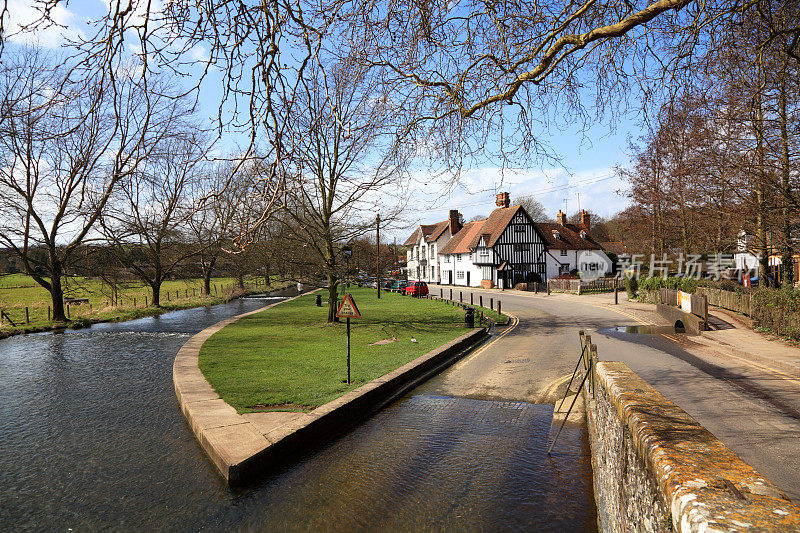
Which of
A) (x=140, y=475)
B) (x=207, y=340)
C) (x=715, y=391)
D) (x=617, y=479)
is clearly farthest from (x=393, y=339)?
(x=617, y=479)

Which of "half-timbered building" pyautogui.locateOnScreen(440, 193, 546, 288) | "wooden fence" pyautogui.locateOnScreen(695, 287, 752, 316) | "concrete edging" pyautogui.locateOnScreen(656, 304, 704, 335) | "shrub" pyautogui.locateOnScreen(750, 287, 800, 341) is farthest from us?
"half-timbered building" pyautogui.locateOnScreen(440, 193, 546, 288)

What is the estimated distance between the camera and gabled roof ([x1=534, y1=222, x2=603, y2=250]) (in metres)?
54.0

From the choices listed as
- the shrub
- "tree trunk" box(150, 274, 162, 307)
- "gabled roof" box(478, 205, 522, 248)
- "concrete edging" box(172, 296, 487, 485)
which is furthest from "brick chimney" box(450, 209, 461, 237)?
"concrete edging" box(172, 296, 487, 485)

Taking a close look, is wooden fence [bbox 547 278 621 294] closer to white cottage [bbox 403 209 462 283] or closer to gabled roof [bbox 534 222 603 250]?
gabled roof [bbox 534 222 603 250]

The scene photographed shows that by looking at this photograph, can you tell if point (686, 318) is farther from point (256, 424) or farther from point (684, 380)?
point (256, 424)

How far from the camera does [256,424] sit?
7.39 m

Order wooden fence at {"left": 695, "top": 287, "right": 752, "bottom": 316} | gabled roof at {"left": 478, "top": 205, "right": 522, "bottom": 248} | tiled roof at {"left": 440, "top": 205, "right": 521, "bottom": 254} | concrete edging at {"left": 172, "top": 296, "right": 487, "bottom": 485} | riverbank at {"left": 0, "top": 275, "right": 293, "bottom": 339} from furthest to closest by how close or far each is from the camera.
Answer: tiled roof at {"left": 440, "top": 205, "right": 521, "bottom": 254} → gabled roof at {"left": 478, "top": 205, "right": 522, "bottom": 248} → riverbank at {"left": 0, "top": 275, "right": 293, "bottom": 339} → wooden fence at {"left": 695, "top": 287, "right": 752, "bottom": 316} → concrete edging at {"left": 172, "top": 296, "right": 487, "bottom": 485}

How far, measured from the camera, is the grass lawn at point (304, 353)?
9.22 metres

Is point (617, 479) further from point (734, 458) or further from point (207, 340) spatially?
point (207, 340)

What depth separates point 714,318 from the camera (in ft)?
66.8

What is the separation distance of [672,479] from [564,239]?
184 ft

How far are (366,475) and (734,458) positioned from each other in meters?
4.74

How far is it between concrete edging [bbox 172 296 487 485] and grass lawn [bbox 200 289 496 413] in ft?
1.18

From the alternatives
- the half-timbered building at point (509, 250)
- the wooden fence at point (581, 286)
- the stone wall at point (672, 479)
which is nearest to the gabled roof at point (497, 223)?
the half-timbered building at point (509, 250)
